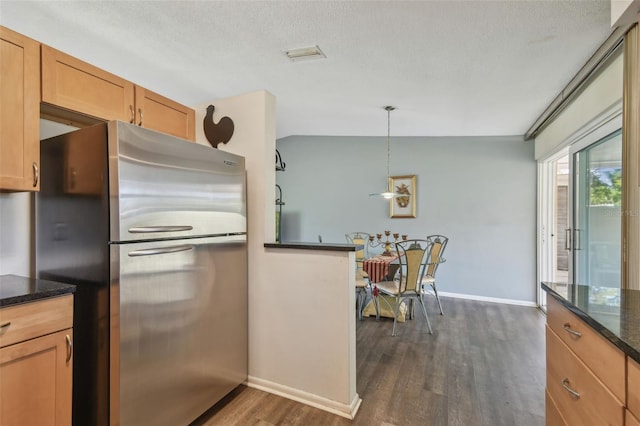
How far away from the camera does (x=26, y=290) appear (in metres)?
1.31

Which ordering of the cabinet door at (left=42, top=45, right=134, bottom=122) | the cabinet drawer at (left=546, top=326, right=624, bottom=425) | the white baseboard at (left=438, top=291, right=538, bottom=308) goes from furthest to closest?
1. the white baseboard at (left=438, top=291, right=538, bottom=308)
2. the cabinet door at (left=42, top=45, right=134, bottom=122)
3. the cabinet drawer at (left=546, top=326, right=624, bottom=425)

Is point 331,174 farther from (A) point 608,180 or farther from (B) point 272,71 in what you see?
(A) point 608,180

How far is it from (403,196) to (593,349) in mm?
4035

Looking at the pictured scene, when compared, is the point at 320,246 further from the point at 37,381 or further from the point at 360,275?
the point at 360,275

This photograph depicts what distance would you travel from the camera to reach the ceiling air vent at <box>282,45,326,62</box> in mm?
2221

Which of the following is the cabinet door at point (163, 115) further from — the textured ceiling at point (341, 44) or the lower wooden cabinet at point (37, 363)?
the lower wooden cabinet at point (37, 363)

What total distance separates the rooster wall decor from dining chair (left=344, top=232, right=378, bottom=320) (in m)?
1.49

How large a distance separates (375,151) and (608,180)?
120 inches

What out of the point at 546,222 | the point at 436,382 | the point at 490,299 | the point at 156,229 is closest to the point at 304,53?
the point at 156,229

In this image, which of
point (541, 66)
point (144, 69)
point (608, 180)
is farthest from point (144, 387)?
point (608, 180)

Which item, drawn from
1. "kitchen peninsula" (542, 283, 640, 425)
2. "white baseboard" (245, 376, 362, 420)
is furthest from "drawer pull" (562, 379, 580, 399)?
"white baseboard" (245, 376, 362, 420)

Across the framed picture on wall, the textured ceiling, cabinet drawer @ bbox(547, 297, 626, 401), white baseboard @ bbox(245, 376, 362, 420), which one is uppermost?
the textured ceiling

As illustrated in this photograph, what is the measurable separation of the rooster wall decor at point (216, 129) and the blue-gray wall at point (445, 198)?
3.11 m

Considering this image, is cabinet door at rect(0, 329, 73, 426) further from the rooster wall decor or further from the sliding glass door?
the sliding glass door
